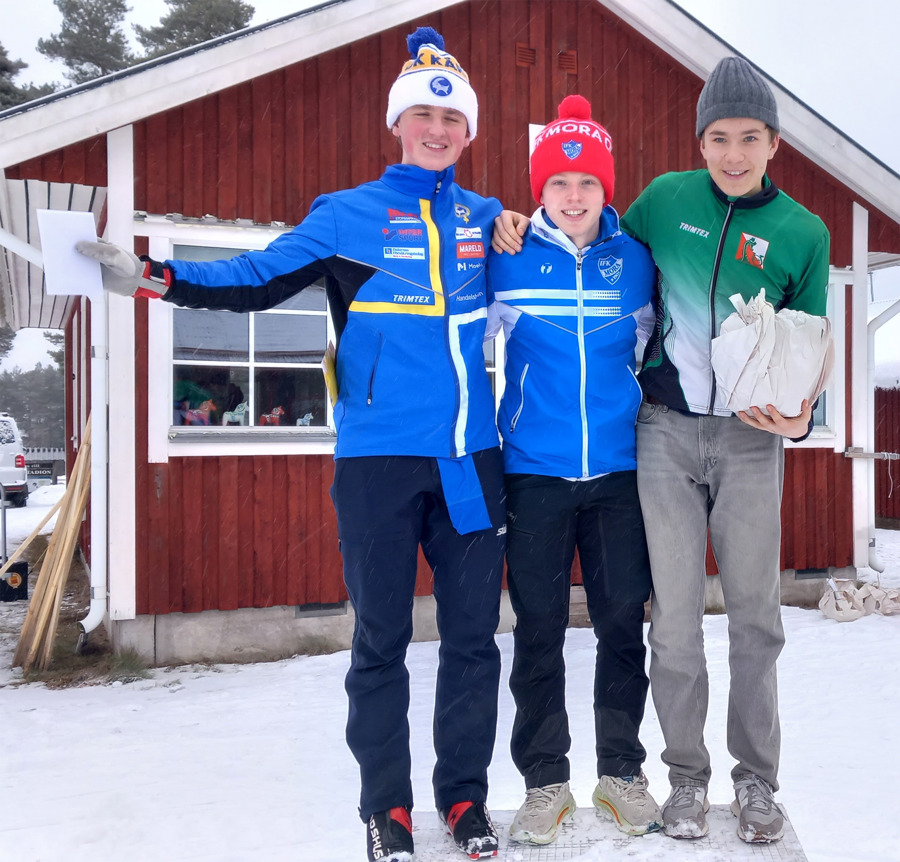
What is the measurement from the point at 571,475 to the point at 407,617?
64 cm

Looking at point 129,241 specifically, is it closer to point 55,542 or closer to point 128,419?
point 128,419

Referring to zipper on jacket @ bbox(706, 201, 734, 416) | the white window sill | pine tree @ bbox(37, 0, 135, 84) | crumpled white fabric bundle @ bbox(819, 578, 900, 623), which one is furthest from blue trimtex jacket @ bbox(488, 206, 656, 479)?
pine tree @ bbox(37, 0, 135, 84)

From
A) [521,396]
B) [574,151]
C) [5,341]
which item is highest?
[5,341]

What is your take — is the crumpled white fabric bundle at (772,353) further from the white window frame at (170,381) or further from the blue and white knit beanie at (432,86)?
the white window frame at (170,381)

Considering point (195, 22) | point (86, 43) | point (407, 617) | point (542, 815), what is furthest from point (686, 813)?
point (86, 43)

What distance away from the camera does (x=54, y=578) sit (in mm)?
5410

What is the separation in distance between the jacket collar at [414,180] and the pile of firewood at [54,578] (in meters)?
3.85

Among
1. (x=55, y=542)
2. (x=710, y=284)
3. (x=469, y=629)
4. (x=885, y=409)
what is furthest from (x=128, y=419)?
(x=885, y=409)

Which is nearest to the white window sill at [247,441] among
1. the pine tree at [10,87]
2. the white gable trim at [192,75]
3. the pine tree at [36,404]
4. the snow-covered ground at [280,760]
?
the snow-covered ground at [280,760]

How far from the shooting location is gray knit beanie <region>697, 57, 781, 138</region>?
95.4 inches

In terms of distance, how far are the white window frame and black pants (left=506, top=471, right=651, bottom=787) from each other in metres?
3.13

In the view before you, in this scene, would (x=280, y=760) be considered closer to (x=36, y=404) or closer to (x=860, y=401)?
(x=860, y=401)

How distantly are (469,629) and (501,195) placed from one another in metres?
4.55

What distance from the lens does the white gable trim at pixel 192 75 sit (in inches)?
191
